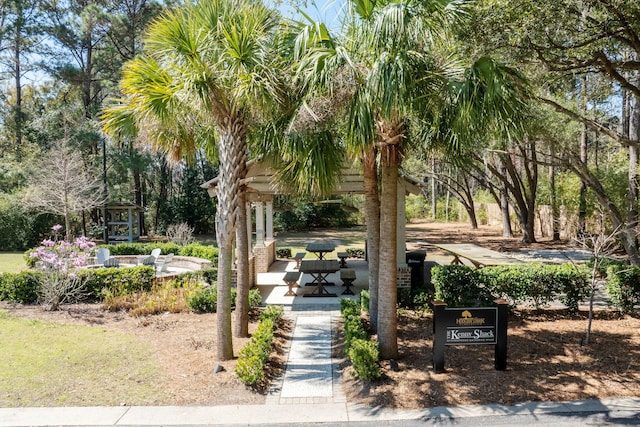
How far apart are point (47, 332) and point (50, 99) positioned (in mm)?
34919

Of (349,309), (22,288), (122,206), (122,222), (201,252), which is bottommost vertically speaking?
(349,309)

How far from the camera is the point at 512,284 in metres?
8.77

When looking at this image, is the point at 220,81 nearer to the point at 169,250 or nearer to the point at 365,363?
the point at 365,363

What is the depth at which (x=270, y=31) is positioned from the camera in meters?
6.55

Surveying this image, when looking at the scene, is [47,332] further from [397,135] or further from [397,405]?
[397,135]

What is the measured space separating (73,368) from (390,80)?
245 inches

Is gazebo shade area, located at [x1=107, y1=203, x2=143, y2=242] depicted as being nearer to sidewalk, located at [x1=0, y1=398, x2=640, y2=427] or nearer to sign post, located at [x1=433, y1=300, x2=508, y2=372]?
sidewalk, located at [x1=0, y1=398, x2=640, y2=427]

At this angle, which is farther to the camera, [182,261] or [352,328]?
[182,261]

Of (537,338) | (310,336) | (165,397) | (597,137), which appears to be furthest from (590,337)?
(597,137)

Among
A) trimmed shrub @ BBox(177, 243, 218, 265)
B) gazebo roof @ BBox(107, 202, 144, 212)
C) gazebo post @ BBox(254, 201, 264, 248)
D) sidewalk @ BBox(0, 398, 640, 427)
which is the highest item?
gazebo roof @ BBox(107, 202, 144, 212)

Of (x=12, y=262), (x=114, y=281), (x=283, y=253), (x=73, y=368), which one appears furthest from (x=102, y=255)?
(x=73, y=368)

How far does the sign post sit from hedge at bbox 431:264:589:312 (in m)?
2.70

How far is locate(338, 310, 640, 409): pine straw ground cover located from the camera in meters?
5.38

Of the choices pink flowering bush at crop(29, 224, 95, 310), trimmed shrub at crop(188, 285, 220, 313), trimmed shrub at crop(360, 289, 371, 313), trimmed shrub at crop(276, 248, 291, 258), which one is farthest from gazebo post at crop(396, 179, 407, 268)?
trimmed shrub at crop(276, 248, 291, 258)
